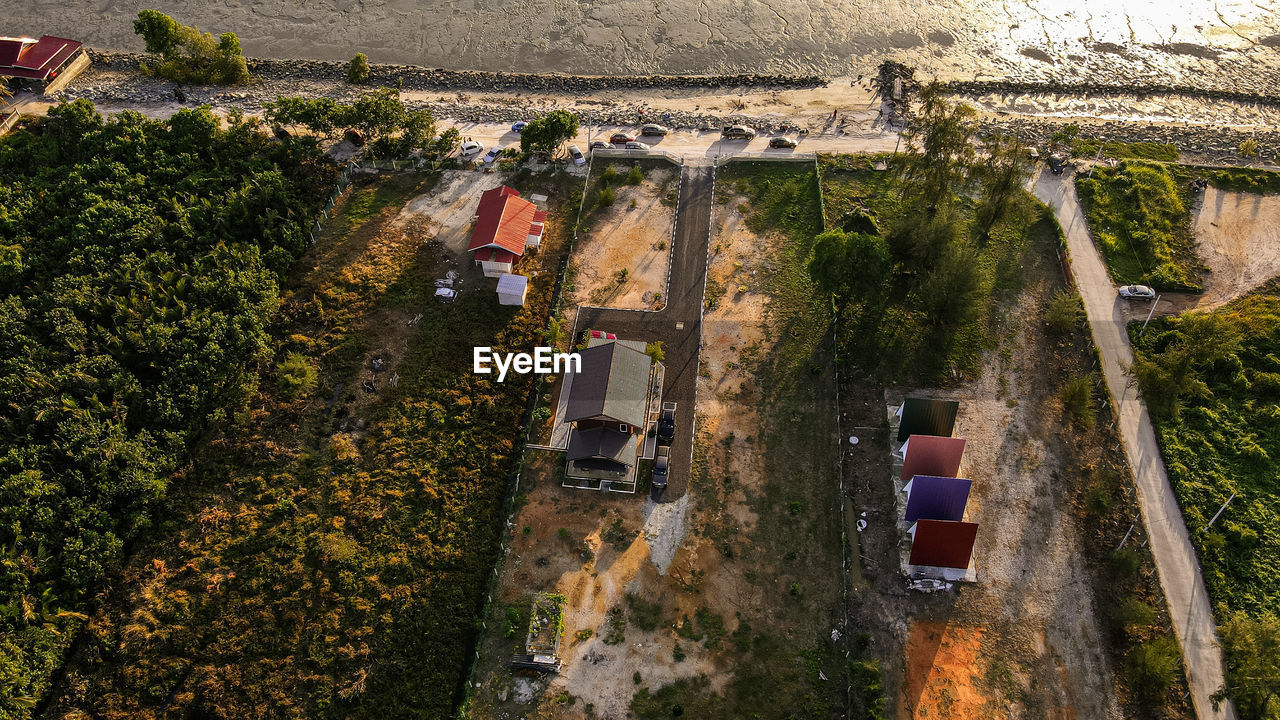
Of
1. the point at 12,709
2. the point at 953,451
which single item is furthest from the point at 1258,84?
the point at 12,709

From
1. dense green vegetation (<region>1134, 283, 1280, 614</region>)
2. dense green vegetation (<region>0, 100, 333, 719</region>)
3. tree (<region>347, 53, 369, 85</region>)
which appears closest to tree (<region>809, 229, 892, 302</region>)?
dense green vegetation (<region>1134, 283, 1280, 614</region>)

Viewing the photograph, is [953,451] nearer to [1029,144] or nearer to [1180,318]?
[1180,318]

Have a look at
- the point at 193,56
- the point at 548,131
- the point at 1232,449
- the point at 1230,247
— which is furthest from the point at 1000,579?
the point at 193,56

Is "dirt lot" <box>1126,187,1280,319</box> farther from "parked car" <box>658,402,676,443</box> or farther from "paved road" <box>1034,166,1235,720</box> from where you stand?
"parked car" <box>658,402,676,443</box>

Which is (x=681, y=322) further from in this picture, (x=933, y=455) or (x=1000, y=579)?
(x=1000, y=579)

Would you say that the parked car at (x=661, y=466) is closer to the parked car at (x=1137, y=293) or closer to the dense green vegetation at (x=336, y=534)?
the dense green vegetation at (x=336, y=534)

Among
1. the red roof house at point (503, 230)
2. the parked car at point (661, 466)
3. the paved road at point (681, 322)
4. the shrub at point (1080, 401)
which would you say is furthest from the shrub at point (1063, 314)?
the red roof house at point (503, 230)
